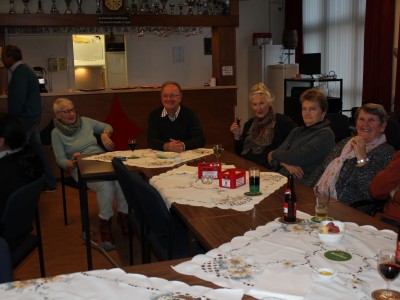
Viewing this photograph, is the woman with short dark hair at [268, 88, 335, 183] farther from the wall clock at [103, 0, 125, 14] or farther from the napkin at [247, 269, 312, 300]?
the wall clock at [103, 0, 125, 14]

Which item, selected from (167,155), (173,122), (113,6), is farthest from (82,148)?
(113,6)

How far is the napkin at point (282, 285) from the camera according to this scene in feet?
4.41

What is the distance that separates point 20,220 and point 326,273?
5.42 ft

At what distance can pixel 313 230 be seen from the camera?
6.09 feet

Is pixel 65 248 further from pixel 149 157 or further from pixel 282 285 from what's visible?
pixel 282 285

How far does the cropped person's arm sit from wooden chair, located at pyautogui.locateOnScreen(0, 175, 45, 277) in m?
1.81

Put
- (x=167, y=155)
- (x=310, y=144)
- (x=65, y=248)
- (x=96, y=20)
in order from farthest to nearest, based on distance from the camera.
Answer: (x=96, y=20) → (x=65, y=248) → (x=167, y=155) → (x=310, y=144)

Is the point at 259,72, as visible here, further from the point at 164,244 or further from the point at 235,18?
the point at 164,244

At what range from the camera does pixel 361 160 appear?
2.77 meters

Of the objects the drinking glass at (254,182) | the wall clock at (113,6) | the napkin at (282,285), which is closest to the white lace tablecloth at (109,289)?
the napkin at (282,285)

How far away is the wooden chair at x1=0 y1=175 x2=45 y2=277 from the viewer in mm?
2314

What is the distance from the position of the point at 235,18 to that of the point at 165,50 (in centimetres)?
265

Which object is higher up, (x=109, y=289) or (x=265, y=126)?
(x=265, y=126)

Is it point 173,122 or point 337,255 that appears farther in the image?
point 173,122
